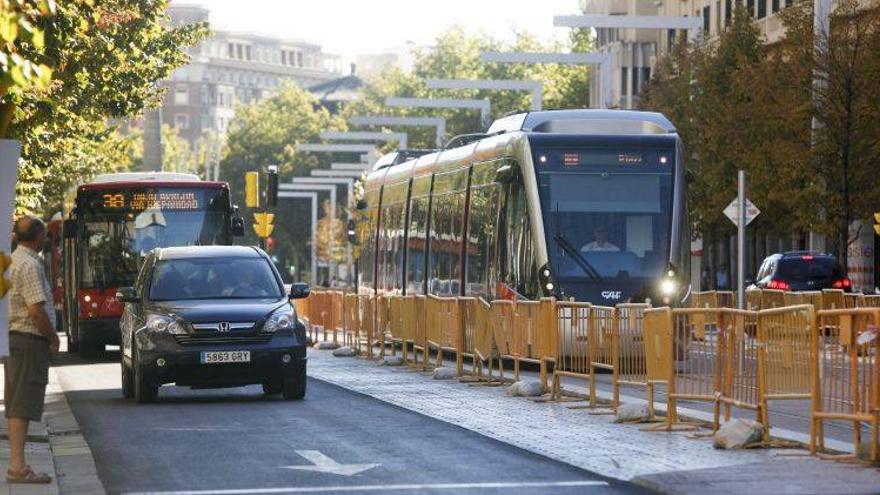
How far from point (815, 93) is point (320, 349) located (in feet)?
43.3

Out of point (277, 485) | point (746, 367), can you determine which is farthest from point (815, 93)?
point (277, 485)

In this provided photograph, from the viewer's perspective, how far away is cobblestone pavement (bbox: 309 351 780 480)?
1568 centimetres

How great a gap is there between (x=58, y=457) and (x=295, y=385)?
7179 millimetres

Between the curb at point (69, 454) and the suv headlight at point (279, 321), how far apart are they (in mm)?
2195

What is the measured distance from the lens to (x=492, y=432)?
739 inches

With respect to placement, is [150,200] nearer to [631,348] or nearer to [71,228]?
[71,228]

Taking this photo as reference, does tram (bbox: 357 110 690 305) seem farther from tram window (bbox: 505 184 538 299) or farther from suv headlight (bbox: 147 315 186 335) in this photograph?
suv headlight (bbox: 147 315 186 335)

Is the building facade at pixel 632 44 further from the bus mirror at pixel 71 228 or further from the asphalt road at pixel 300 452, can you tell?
the asphalt road at pixel 300 452

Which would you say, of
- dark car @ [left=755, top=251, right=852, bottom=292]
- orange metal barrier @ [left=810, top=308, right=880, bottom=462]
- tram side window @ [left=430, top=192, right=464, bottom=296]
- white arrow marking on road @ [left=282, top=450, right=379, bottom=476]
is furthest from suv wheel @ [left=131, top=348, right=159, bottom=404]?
dark car @ [left=755, top=251, right=852, bottom=292]

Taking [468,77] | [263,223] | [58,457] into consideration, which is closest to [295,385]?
[58,457]

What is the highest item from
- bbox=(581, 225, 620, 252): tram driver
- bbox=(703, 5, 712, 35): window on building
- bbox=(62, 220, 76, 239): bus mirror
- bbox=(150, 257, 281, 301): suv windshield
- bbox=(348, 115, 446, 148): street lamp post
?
bbox=(703, 5, 712, 35): window on building

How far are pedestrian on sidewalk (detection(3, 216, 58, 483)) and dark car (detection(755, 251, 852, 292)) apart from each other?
33.0 meters

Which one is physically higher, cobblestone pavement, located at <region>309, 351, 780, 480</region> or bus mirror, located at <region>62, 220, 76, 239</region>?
bus mirror, located at <region>62, 220, 76, 239</region>

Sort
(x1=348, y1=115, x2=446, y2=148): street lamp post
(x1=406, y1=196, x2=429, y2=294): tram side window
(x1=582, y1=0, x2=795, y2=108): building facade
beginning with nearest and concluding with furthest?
(x1=406, y1=196, x2=429, y2=294): tram side window, (x1=348, y1=115, x2=446, y2=148): street lamp post, (x1=582, y1=0, x2=795, y2=108): building facade
